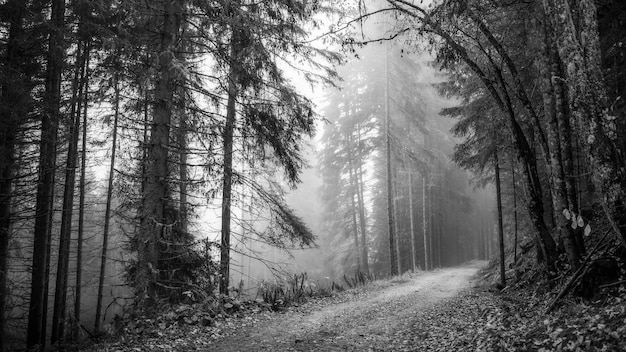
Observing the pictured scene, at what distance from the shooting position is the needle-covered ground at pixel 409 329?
15.1 feet

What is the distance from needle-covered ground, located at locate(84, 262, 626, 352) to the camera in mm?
4598

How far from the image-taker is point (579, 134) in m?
4.80

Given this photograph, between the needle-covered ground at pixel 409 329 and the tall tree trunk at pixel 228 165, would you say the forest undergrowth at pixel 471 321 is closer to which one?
the needle-covered ground at pixel 409 329

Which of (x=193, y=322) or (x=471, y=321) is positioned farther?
(x=193, y=322)

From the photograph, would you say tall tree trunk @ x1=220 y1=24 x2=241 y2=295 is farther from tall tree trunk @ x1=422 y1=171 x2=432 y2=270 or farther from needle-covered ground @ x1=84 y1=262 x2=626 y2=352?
tall tree trunk @ x1=422 y1=171 x2=432 y2=270

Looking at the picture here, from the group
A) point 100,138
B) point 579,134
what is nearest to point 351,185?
point 100,138

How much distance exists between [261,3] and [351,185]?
60.7 feet

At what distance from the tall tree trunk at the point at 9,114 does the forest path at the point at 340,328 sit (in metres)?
6.94

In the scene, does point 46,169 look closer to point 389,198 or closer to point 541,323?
point 541,323

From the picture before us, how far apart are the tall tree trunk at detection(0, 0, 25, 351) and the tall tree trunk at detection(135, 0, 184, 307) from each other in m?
3.42

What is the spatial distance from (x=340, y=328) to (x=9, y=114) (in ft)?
30.9

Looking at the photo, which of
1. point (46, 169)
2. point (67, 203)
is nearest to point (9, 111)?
point (46, 169)

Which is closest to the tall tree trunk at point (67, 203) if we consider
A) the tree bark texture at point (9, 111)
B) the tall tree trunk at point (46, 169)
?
the tall tree trunk at point (46, 169)

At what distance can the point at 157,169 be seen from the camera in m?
8.10
